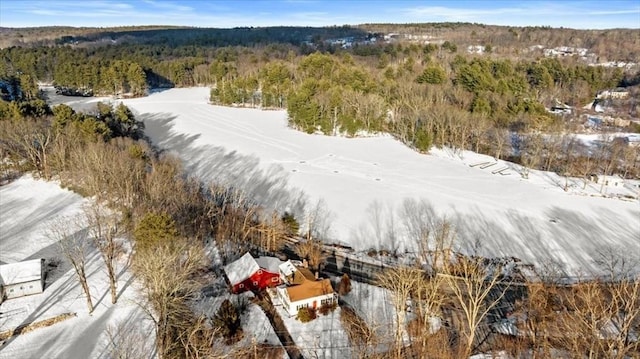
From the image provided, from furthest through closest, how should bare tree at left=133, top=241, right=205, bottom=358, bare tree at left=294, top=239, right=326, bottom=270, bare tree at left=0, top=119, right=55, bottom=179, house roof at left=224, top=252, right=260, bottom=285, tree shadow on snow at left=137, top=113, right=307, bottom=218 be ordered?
bare tree at left=0, top=119, right=55, bottom=179
tree shadow on snow at left=137, top=113, right=307, bottom=218
bare tree at left=294, top=239, right=326, bottom=270
house roof at left=224, top=252, right=260, bottom=285
bare tree at left=133, top=241, right=205, bottom=358

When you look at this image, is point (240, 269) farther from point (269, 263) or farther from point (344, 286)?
point (344, 286)

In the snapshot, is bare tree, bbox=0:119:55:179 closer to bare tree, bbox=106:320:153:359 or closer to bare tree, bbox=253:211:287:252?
bare tree, bbox=253:211:287:252

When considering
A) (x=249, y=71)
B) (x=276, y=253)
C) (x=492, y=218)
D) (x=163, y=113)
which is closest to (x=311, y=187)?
(x=276, y=253)

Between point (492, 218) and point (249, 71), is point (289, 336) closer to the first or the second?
point (492, 218)

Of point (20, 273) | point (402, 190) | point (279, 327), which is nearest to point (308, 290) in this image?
point (279, 327)

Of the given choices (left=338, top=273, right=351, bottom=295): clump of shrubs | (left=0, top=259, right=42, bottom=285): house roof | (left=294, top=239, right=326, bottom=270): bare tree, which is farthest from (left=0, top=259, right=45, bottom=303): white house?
(left=338, top=273, right=351, bottom=295): clump of shrubs

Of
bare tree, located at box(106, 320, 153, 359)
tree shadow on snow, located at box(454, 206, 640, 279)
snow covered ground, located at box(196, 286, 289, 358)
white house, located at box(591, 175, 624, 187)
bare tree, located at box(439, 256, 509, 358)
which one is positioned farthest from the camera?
white house, located at box(591, 175, 624, 187)
